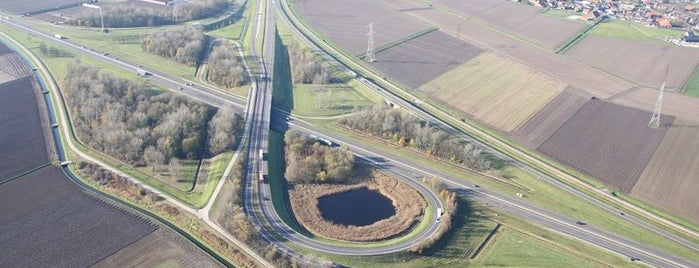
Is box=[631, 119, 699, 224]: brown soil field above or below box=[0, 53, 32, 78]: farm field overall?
below

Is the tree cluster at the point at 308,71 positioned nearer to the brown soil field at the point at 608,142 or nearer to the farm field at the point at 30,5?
the brown soil field at the point at 608,142

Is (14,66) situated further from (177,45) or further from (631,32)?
(631,32)

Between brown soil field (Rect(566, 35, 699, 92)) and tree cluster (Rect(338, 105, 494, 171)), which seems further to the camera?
brown soil field (Rect(566, 35, 699, 92))

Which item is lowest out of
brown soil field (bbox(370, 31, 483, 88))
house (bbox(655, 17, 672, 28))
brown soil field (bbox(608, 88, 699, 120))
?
brown soil field (bbox(608, 88, 699, 120))

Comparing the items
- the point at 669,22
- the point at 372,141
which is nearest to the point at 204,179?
the point at 372,141

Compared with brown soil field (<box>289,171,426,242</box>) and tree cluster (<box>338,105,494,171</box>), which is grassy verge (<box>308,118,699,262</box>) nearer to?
tree cluster (<box>338,105,494,171</box>)

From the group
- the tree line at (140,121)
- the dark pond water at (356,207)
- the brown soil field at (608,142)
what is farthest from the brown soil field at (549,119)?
the tree line at (140,121)

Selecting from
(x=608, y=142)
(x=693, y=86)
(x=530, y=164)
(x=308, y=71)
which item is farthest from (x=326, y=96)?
(x=693, y=86)

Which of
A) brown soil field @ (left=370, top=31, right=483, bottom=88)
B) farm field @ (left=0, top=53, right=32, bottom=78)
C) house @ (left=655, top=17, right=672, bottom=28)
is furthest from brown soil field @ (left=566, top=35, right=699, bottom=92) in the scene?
farm field @ (left=0, top=53, right=32, bottom=78)

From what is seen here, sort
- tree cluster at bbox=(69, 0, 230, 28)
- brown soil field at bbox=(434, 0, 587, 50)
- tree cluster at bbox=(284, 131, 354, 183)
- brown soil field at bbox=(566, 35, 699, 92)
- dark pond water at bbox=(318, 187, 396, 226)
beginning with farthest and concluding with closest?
1. brown soil field at bbox=(434, 0, 587, 50)
2. tree cluster at bbox=(69, 0, 230, 28)
3. brown soil field at bbox=(566, 35, 699, 92)
4. tree cluster at bbox=(284, 131, 354, 183)
5. dark pond water at bbox=(318, 187, 396, 226)
